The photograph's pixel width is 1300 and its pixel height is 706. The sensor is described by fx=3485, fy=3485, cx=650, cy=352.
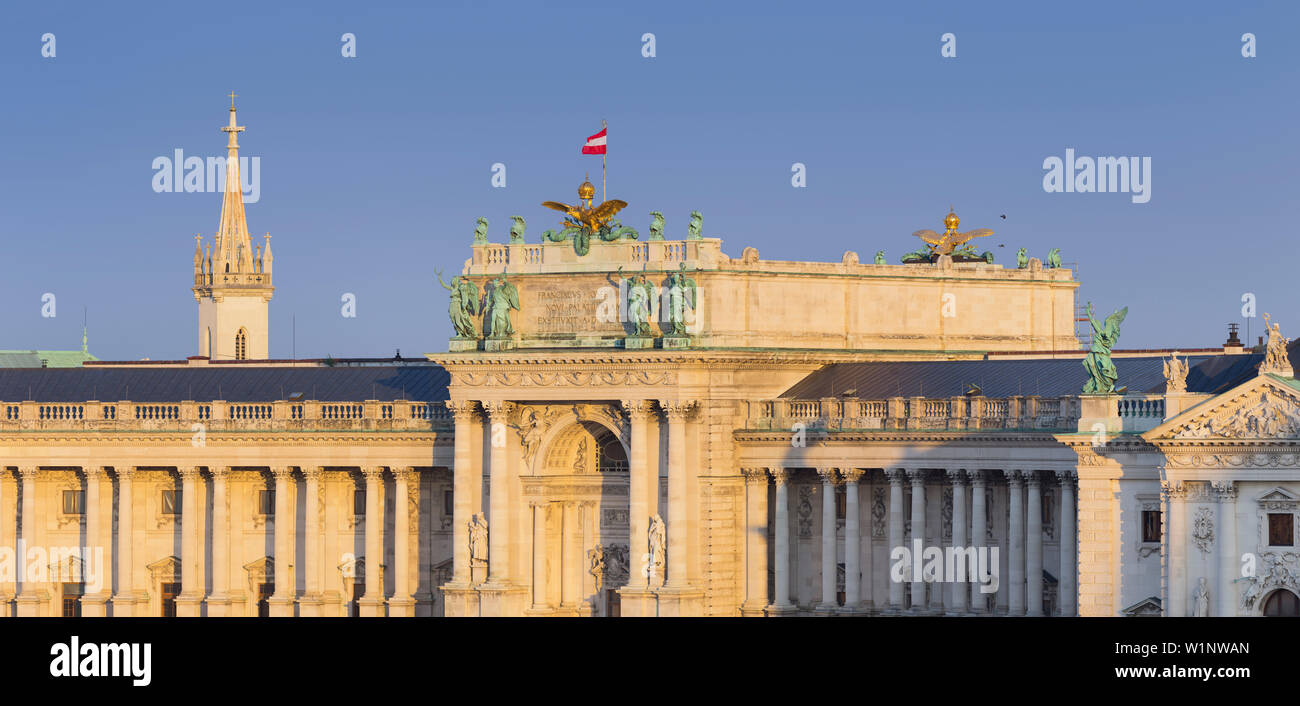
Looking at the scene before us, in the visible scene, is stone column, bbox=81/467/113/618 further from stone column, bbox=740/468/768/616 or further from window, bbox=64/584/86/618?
stone column, bbox=740/468/768/616

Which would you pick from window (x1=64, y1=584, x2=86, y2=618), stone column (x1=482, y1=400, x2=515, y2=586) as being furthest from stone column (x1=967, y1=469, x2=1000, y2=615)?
window (x1=64, y1=584, x2=86, y2=618)

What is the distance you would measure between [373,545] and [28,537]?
64.0ft

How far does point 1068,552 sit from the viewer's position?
6048 inches

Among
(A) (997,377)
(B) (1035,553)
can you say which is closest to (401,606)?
(A) (997,377)

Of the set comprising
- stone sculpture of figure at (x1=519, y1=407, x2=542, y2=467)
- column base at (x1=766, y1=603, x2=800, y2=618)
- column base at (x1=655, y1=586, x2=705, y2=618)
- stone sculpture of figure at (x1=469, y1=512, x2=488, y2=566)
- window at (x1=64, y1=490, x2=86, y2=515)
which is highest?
stone sculpture of figure at (x1=519, y1=407, x2=542, y2=467)

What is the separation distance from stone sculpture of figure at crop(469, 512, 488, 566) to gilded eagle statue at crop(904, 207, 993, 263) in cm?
2741

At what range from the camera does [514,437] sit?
168 m

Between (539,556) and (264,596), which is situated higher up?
(539,556)

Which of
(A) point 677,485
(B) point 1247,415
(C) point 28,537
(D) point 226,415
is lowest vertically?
(C) point 28,537

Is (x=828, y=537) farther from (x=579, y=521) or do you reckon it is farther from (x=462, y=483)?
(x=462, y=483)

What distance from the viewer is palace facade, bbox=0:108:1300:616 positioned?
156 m

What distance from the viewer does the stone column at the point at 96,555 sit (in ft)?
600

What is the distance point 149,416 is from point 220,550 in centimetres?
808

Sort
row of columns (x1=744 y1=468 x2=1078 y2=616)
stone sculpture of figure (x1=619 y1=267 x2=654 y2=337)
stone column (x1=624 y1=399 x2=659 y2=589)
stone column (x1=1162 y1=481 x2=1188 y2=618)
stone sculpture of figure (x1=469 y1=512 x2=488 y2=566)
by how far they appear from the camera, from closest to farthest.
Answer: stone column (x1=1162 y1=481 x2=1188 y2=618) < row of columns (x1=744 y1=468 x2=1078 y2=616) < stone sculpture of figure (x1=619 y1=267 x2=654 y2=337) < stone column (x1=624 y1=399 x2=659 y2=589) < stone sculpture of figure (x1=469 y1=512 x2=488 y2=566)
